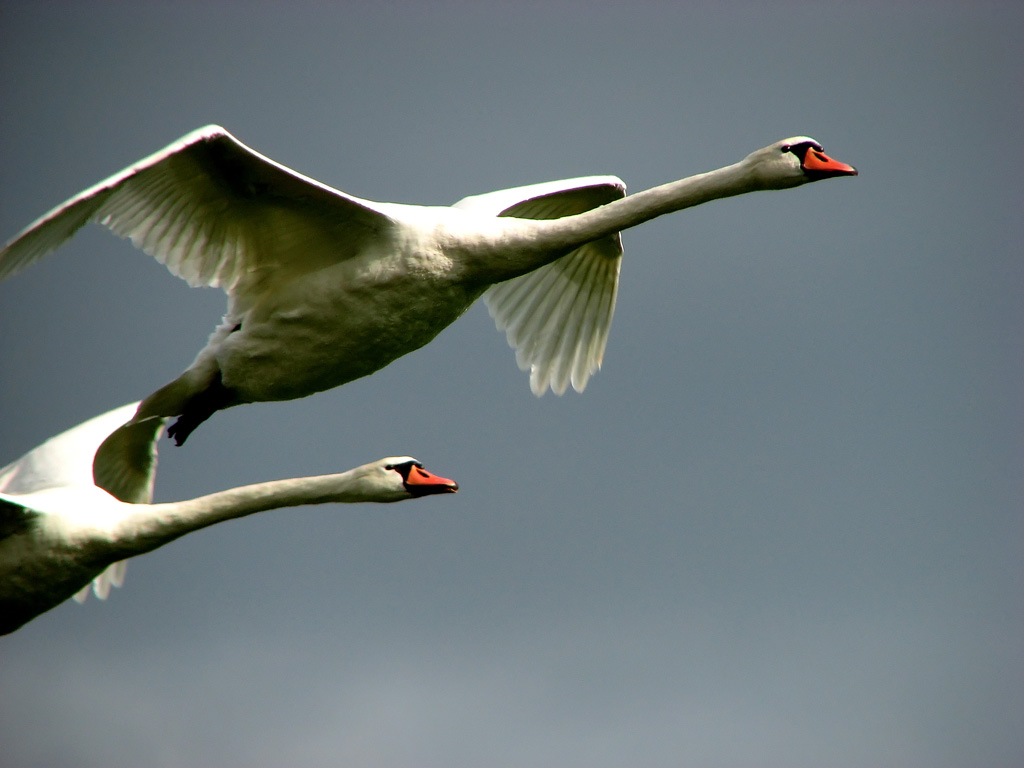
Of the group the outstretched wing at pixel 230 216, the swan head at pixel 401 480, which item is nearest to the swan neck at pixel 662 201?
the outstretched wing at pixel 230 216

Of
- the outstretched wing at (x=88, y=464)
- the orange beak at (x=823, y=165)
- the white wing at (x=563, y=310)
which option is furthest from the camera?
the white wing at (x=563, y=310)

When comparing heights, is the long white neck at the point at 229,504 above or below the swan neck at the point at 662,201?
below

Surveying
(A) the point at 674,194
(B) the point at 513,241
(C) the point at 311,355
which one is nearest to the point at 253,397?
(C) the point at 311,355

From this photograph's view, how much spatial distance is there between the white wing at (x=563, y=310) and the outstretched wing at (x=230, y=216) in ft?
10.9

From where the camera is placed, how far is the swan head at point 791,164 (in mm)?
14953

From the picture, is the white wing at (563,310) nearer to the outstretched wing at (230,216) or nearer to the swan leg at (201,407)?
the outstretched wing at (230,216)

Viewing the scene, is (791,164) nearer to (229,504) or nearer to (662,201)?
(662,201)

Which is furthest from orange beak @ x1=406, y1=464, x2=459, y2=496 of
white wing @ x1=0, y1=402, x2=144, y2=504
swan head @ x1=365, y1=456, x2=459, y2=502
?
white wing @ x1=0, y1=402, x2=144, y2=504

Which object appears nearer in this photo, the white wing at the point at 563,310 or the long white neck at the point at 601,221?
the long white neck at the point at 601,221

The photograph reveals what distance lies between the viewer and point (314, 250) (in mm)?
15672

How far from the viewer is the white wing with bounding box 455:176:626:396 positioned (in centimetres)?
1856

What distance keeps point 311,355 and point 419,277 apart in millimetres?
1257

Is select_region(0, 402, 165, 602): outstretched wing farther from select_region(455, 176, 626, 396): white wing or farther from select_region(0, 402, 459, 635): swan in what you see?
select_region(455, 176, 626, 396): white wing

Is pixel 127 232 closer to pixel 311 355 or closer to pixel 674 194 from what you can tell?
pixel 311 355
